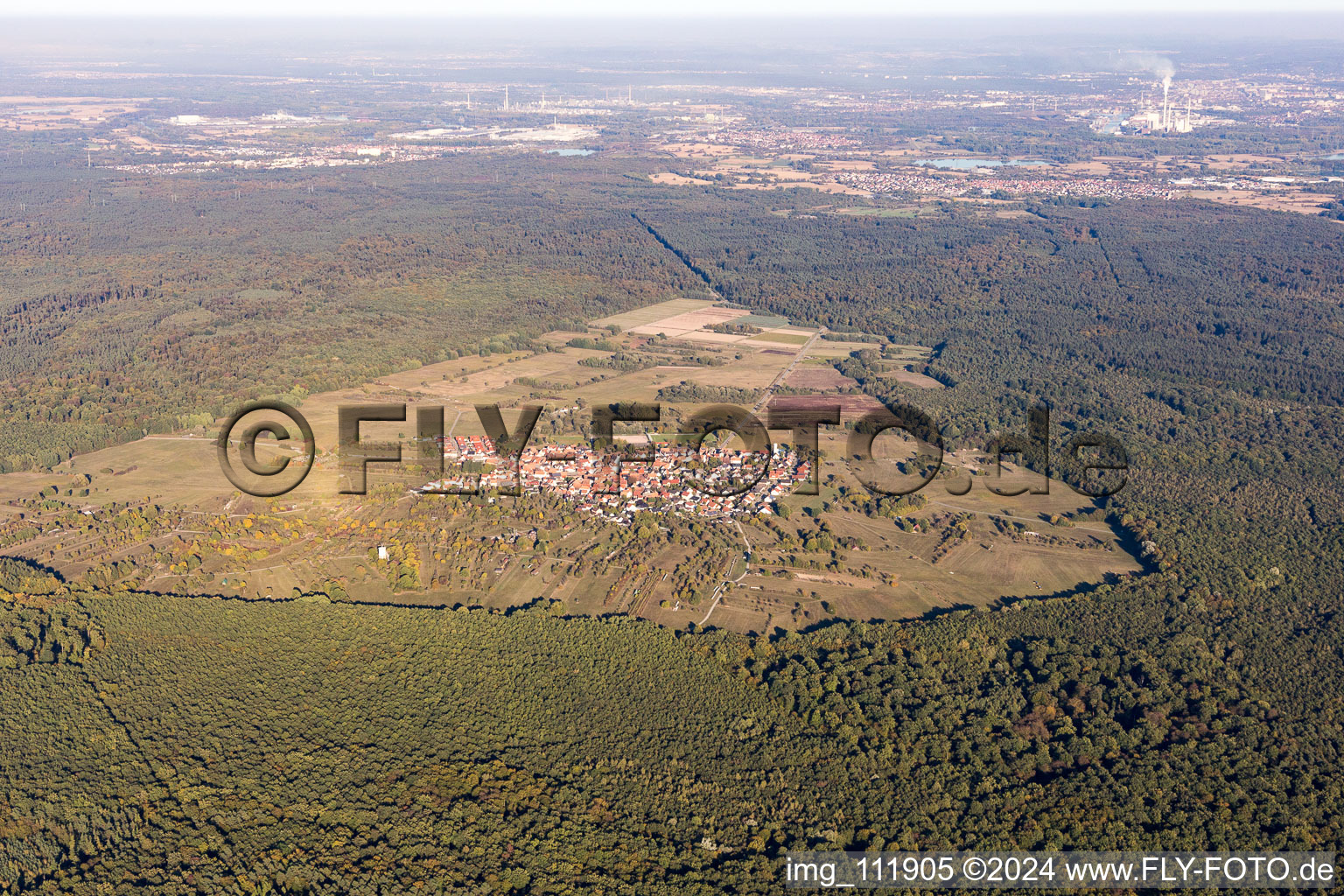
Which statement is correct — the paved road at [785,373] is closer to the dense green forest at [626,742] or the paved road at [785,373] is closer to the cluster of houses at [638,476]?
the cluster of houses at [638,476]

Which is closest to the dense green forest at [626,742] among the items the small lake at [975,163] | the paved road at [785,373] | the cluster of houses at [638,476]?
the cluster of houses at [638,476]

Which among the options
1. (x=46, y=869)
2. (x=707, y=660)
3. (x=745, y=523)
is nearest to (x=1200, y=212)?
(x=745, y=523)

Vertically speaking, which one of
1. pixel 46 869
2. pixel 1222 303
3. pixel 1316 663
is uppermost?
pixel 1222 303

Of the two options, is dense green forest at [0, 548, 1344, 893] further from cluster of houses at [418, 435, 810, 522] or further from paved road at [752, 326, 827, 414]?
paved road at [752, 326, 827, 414]

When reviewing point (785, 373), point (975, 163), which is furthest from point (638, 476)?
point (975, 163)

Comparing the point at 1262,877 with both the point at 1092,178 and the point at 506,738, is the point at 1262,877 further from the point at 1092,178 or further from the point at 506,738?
the point at 1092,178

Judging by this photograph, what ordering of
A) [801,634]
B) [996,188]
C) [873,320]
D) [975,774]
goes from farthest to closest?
1. [996,188]
2. [873,320]
3. [801,634]
4. [975,774]

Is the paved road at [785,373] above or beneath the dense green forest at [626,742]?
above

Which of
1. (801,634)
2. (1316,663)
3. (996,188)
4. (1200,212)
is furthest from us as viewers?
(996,188)
